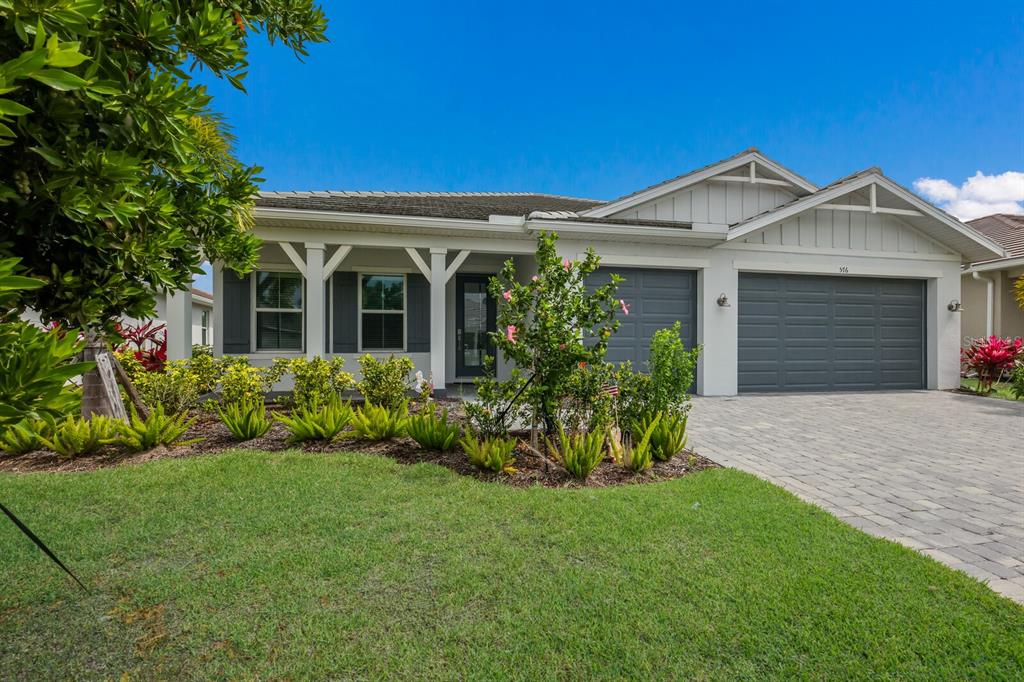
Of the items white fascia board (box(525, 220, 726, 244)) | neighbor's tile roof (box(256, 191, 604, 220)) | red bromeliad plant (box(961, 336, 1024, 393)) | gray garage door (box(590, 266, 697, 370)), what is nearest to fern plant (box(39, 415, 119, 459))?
neighbor's tile roof (box(256, 191, 604, 220))

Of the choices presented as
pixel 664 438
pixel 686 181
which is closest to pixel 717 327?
pixel 686 181

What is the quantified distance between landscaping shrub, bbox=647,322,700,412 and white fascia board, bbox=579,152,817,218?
15.5ft

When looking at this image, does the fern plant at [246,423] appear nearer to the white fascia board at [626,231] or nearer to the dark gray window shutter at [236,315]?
the dark gray window shutter at [236,315]

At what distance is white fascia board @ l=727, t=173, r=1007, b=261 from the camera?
929 cm

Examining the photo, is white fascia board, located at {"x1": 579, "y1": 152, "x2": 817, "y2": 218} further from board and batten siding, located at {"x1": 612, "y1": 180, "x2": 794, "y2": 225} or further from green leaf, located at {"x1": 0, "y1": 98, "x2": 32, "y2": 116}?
green leaf, located at {"x1": 0, "y1": 98, "x2": 32, "y2": 116}

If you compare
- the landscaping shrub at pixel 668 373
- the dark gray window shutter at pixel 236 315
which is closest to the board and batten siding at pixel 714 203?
the landscaping shrub at pixel 668 373

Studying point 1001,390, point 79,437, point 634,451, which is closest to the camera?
point 634,451

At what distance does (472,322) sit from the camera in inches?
440

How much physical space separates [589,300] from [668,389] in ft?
4.47

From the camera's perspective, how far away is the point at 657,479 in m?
4.29

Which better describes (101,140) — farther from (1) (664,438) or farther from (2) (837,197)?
(2) (837,197)

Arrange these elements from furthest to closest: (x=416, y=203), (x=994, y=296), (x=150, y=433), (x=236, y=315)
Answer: (x=994, y=296) < (x=416, y=203) < (x=236, y=315) < (x=150, y=433)

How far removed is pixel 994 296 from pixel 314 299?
1827cm

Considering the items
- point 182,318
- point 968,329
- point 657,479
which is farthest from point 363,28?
point 968,329
